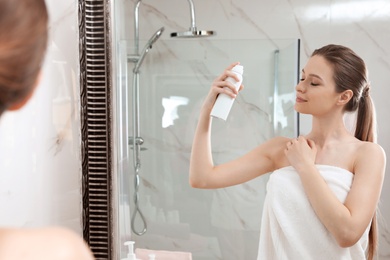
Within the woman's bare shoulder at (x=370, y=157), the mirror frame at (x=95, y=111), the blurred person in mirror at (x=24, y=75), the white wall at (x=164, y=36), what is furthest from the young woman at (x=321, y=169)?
the blurred person in mirror at (x=24, y=75)

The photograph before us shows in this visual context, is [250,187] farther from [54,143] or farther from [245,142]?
[54,143]

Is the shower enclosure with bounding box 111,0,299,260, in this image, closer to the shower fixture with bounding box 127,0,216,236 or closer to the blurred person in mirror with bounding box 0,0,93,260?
the shower fixture with bounding box 127,0,216,236

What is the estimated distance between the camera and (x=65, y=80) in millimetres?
1189

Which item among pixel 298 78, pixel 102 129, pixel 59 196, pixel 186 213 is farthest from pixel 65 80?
pixel 298 78

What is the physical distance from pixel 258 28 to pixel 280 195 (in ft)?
1.23

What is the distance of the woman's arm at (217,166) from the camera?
1.13 m

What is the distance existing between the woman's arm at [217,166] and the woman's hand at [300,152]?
41mm

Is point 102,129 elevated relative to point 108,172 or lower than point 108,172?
elevated

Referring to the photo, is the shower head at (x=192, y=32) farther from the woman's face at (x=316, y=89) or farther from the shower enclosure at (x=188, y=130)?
Result: the woman's face at (x=316, y=89)

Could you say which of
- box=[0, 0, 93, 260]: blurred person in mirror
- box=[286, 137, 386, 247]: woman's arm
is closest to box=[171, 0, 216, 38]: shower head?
box=[286, 137, 386, 247]: woman's arm

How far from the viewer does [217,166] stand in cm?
117

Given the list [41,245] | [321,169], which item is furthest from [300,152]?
[41,245]

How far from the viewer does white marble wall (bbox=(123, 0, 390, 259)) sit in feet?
3.83

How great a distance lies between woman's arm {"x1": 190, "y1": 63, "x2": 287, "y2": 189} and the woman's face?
10 centimetres
